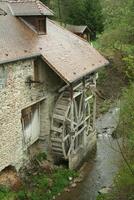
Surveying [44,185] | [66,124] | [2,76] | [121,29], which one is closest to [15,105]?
[2,76]

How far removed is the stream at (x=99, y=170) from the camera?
1675cm

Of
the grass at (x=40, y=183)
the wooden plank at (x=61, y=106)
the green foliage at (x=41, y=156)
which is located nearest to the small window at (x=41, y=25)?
the wooden plank at (x=61, y=106)

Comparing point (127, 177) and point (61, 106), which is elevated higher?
point (61, 106)

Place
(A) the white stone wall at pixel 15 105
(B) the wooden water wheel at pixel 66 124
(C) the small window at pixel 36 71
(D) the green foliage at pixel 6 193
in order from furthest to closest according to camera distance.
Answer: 1. (B) the wooden water wheel at pixel 66 124
2. (C) the small window at pixel 36 71
3. (A) the white stone wall at pixel 15 105
4. (D) the green foliage at pixel 6 193

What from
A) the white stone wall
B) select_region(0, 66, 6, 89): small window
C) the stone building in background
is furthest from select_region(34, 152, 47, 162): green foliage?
select_region(0, 66, 6, 89): small window

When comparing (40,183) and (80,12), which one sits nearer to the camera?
(40,183)

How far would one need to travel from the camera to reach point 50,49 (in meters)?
17.2

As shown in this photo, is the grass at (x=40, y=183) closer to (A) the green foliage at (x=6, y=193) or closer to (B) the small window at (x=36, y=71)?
(A) the green foliage at (x=6, y=193)

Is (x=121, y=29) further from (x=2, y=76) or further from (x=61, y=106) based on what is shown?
(x=2, y=76)

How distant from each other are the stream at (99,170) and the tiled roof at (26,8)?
6.36 metres

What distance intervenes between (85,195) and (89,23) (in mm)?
28663

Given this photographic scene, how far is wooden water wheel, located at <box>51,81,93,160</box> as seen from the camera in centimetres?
1745

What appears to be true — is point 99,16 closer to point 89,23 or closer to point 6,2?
point 89,23

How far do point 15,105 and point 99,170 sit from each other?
603 centimetres
